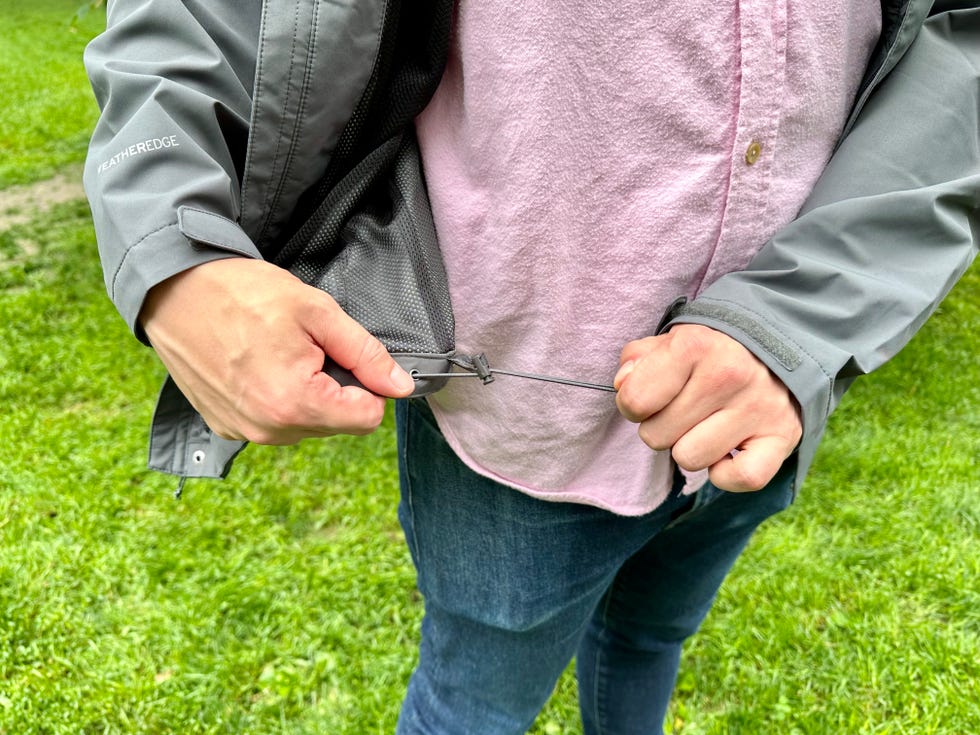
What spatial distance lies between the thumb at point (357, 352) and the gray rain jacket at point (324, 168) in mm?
99

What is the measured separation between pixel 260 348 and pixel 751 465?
19.3 inches

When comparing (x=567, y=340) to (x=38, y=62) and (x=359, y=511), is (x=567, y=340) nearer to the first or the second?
(x=359, y=511)

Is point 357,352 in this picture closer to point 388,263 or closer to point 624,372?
point 388,263

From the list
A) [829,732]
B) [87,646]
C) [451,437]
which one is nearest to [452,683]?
[451,437]

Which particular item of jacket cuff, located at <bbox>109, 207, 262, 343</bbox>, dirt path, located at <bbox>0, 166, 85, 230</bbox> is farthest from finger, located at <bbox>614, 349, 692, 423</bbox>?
dirt path, located at <bbox>0, 166, 85, 230</bbox>

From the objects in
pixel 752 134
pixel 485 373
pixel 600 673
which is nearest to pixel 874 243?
pixel 752 134

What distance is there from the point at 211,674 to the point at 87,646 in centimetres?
36

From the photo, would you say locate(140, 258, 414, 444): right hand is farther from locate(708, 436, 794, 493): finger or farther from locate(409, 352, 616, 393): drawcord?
locate(708, 436, 794, 493): finger

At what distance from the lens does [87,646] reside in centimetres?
209

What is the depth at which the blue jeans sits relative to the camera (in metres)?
1.06

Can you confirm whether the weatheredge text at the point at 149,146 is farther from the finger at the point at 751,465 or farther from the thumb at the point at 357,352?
the finger at the point at 751,465

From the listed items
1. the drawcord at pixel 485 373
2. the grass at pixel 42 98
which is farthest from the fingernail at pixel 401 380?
the grass at pixel 42 98

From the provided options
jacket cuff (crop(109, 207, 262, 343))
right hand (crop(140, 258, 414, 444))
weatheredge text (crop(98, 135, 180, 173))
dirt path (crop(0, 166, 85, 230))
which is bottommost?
dirt path (crop(0, 166, 85, 230))

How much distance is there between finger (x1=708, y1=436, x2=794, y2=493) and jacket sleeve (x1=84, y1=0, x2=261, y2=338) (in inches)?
20.3
